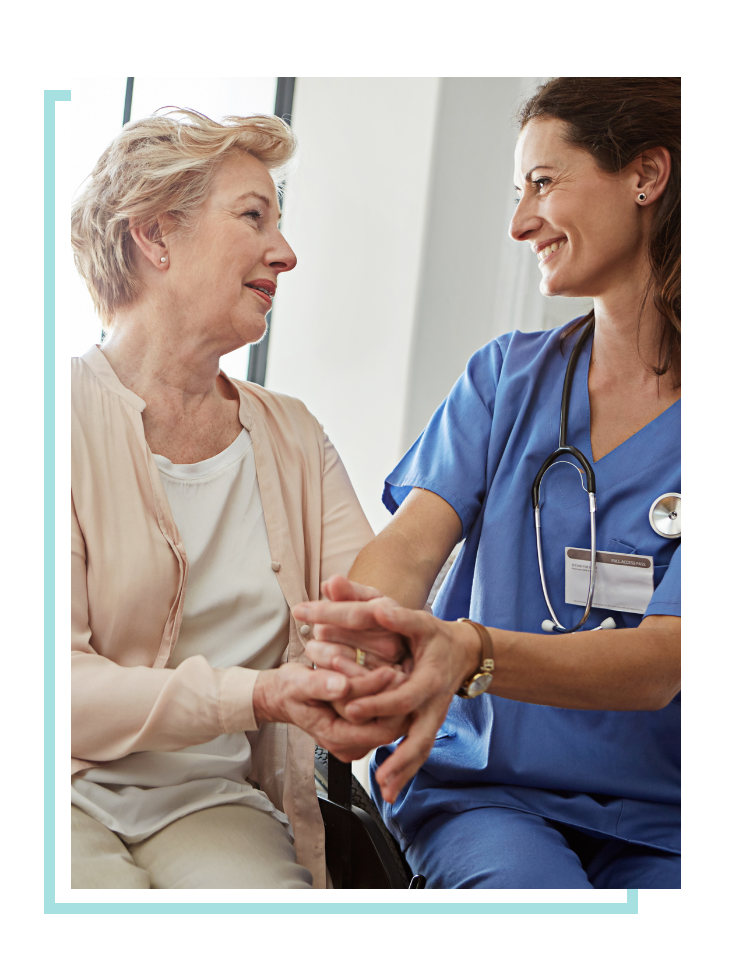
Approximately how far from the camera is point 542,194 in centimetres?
119

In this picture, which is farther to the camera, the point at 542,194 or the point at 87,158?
the point at 542,194

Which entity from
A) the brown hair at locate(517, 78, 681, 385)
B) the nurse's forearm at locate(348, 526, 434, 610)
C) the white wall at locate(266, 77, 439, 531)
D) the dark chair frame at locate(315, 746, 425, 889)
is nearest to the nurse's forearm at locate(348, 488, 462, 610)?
the nurse's forearm at locate(348, 526, 434, 610)

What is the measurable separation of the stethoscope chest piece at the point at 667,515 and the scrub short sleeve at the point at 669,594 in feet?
0.14

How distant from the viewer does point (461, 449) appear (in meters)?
1.24

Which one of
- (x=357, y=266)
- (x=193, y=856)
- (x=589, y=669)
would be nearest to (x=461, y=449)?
(x=589, y=669)

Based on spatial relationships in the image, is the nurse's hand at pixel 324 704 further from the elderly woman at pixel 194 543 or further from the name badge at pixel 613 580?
the name badge at pixel 613 580

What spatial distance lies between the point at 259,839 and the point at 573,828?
432mm

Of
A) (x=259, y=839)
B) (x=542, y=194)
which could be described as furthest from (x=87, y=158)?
(x=259, y=839)

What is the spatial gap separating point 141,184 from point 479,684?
0.79 metres

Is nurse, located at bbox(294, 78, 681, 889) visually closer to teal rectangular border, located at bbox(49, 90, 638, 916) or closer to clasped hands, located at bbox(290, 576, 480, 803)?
clasped hands, located at bbox(290, 576, 480, 803)

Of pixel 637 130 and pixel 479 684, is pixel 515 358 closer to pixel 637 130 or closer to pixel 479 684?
pixel 637 130

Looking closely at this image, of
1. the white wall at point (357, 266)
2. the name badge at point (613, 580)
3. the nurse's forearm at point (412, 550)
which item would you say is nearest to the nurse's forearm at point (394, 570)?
the nurse's forearm at point (412, 550)
